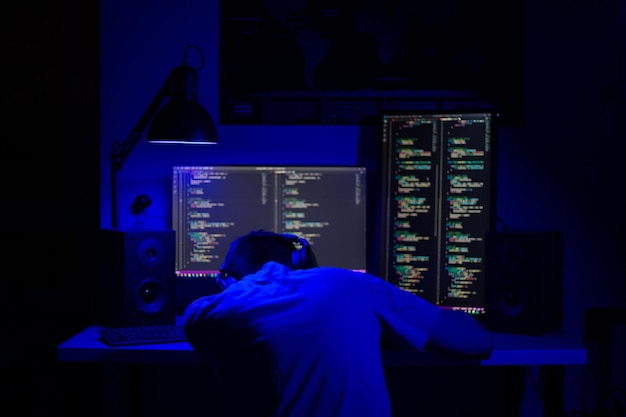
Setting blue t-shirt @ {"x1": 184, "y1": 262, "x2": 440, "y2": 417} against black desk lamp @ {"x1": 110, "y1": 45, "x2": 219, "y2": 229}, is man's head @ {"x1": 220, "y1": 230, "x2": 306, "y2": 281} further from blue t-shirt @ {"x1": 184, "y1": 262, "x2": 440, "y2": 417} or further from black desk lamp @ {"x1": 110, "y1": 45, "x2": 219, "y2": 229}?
black desk lamp @ {"x1": 110, "y1": 45, "x2": 219, "y2": 229}

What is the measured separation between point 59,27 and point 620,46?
2.42m

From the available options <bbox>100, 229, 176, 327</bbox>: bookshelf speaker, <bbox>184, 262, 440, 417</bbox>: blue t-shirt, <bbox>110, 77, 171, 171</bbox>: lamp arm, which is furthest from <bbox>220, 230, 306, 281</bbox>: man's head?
<bbox>110, 77, 171, 171</bbox>: lamp arm

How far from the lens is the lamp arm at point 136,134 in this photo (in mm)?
2457

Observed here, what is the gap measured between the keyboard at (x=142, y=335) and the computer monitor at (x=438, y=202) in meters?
0.81

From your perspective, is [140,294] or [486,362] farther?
[140,294]

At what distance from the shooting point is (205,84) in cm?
269

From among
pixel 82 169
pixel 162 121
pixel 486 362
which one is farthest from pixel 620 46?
pixel 82 169

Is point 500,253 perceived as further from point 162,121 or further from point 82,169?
point 82,169

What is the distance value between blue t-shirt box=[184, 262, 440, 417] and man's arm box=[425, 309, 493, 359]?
0.19m

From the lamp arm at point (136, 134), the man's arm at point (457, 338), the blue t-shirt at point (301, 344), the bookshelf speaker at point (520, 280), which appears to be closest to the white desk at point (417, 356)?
the bookshelf speaker at point (520, 280)

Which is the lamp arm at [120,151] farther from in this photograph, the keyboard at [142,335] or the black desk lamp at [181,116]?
the keyboard at [142,335]

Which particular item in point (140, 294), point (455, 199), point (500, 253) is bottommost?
point (140, 294)

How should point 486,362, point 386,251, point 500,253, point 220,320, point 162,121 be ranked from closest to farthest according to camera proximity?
point 220,320
point 486,362
point 500,253
point 162,121
point 386,251

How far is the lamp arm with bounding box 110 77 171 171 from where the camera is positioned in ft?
8.06
